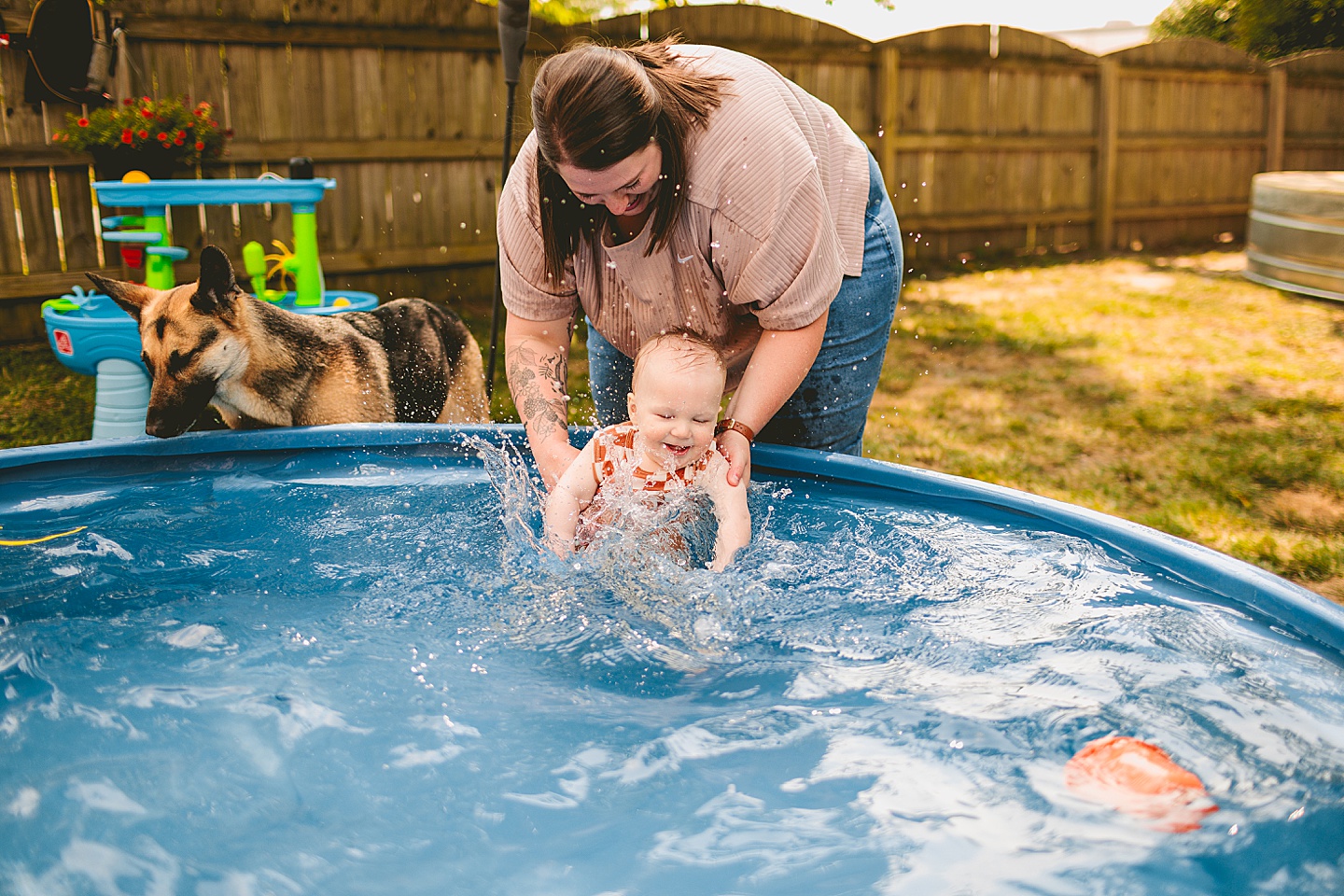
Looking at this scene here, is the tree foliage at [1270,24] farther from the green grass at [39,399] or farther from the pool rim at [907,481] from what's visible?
the green grass at [39,399]

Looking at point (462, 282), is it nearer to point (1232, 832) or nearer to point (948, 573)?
point (948, 573)

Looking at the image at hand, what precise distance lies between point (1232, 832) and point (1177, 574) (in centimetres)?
88

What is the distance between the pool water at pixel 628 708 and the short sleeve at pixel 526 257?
21.0 inches

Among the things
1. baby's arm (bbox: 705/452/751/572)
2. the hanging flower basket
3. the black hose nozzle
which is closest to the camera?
baby's arm (bbox: 705/452/751/572)

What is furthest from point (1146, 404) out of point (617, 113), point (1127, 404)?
point (617, 113)

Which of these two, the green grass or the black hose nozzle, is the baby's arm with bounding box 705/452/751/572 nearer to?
the black hose nozzle

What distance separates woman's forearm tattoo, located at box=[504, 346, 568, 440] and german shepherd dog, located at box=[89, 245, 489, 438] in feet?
3.66

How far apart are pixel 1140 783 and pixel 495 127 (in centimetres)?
609

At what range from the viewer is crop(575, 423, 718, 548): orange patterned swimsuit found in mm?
2471

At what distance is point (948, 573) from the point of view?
239cm

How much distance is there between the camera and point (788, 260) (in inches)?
83.1

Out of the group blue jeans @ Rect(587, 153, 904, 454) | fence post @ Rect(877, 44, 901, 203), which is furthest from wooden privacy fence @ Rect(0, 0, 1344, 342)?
blue jeans @ Rect(587, 153, 904, 454)

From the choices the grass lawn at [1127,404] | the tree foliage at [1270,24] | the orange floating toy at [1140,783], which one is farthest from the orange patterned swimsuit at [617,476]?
the tree foliage at [1270,24]

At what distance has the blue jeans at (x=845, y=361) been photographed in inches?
97.7
